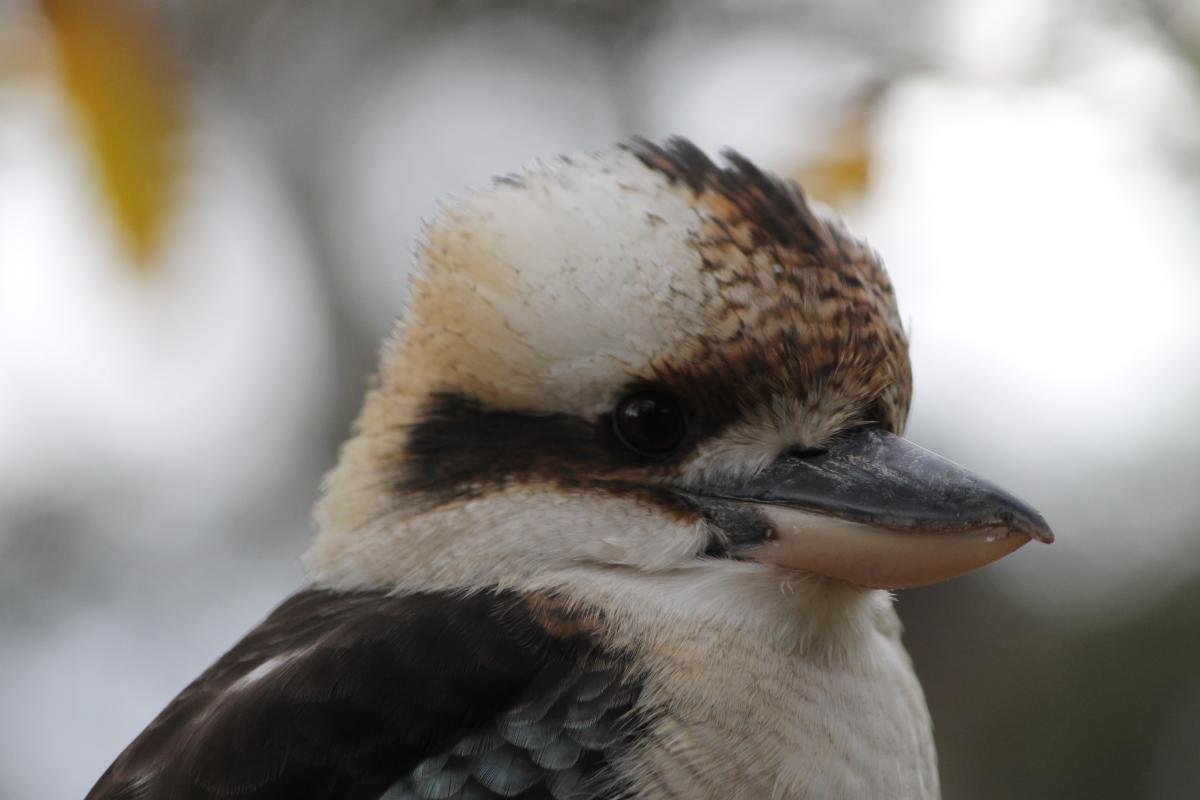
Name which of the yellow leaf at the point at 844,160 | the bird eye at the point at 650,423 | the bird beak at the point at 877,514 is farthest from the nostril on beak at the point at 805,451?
the yellow leaf at the point at 844,160

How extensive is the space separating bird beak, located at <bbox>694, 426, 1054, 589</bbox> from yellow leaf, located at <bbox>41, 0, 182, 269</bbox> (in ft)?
2.96

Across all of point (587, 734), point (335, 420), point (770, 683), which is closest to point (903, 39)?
point (770, 683)

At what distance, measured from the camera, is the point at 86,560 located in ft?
16.4

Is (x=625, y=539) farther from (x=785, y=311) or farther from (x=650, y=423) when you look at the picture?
(x=785, y=311)

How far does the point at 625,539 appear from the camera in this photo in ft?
5.84

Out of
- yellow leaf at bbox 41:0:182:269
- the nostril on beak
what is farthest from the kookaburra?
yellow leaf at bbox 41:0:182:269

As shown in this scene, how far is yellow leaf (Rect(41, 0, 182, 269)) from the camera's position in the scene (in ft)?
6.23

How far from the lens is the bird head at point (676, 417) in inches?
69.1

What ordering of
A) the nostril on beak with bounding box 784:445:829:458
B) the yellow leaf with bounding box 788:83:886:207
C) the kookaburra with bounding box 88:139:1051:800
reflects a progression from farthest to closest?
the yellow leaf with bounding box 788:83:886:207 → the nostril on beak with bounding box 784:445:829:458 → the kookaburra with bounding box 88:139:1051:800

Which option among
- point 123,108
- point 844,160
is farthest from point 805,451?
point 123,108

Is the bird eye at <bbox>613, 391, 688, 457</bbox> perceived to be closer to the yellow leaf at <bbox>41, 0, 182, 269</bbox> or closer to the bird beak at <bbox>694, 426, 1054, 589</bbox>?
the bird beak at <bbox>694, 426, 1054, 589</bbox>

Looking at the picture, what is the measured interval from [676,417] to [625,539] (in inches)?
7.2

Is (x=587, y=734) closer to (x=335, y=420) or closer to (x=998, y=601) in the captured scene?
(x=998, y=601)

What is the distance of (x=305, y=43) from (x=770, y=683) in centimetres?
463
